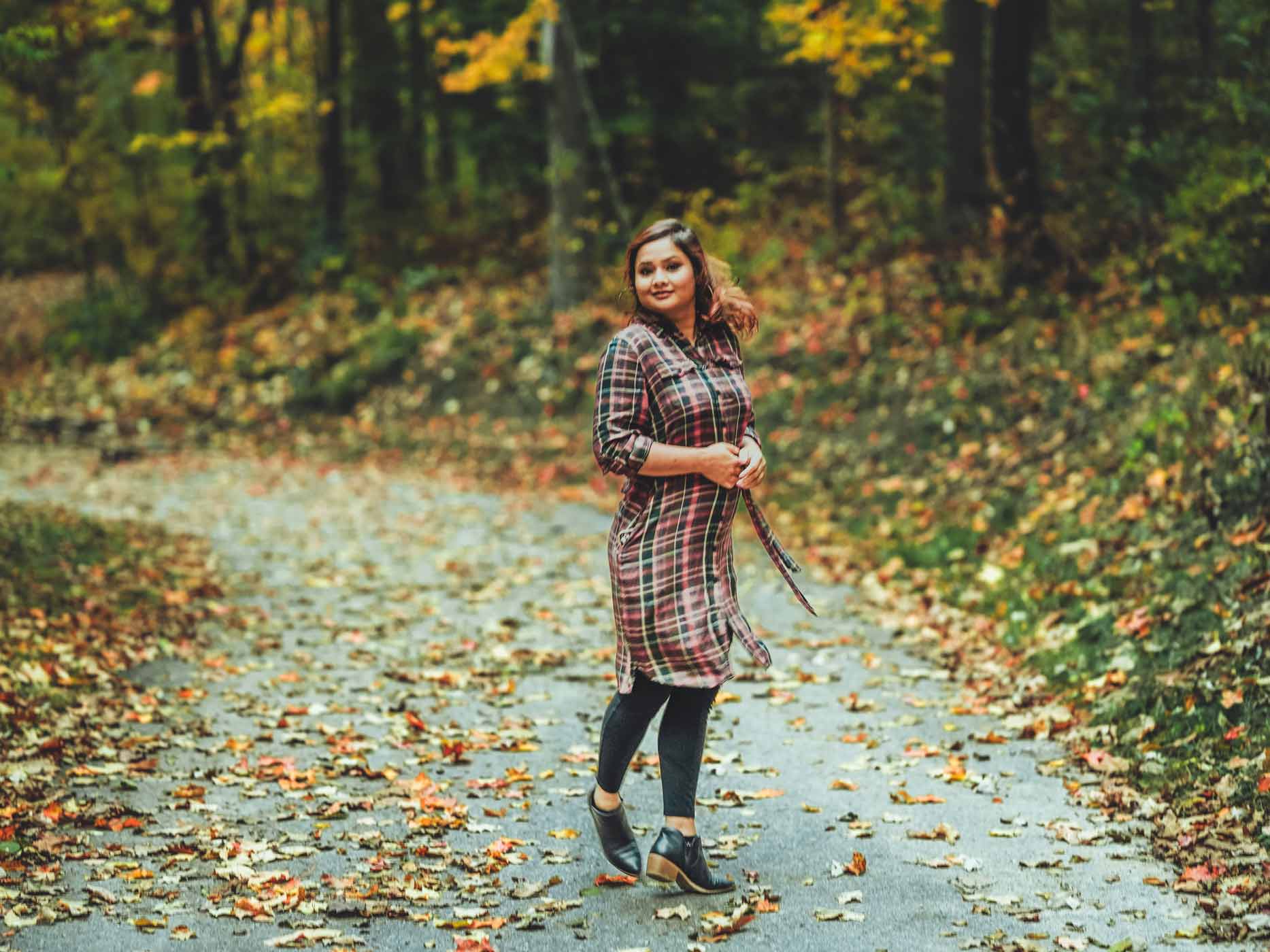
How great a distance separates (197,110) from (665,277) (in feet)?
69.0

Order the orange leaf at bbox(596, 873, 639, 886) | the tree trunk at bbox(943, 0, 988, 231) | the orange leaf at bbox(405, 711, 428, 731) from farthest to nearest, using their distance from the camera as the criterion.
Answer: the tree trunk at bbox(943, 0, 988, 231) < the orange leaf at bbox(405, 711, 428, 731) < the orange leaf at bbox(596, 873, 639, 886)

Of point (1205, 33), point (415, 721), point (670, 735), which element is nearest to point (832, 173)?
point (1205, 33)

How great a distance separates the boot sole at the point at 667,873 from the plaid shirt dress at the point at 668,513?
57 centimetres

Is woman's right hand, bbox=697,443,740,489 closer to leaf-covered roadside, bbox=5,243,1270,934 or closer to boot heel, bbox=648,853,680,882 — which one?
boot heel, bbox=648,853,680,882

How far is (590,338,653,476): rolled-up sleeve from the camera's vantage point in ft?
13.5

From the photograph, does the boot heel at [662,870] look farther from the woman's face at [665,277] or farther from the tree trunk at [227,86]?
the tree trunk at [227,86]

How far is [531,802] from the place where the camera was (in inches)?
213

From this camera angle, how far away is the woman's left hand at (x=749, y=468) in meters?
4.16

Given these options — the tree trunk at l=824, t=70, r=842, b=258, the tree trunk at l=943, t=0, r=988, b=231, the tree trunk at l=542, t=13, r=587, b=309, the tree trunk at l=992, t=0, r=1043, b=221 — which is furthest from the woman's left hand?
the tree trunk at l=542, t=13, r=587, b=309

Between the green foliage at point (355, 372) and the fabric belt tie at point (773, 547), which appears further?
the green foliage at point (355, 372)

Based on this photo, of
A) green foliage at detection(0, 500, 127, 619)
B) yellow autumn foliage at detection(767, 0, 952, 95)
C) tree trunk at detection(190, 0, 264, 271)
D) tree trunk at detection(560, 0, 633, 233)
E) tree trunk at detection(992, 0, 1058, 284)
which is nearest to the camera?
green foliage at detection(0, 500, 127, 619)

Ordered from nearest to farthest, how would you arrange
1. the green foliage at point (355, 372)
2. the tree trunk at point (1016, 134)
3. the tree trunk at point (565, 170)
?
the tree trunk at point (1016, 134)
the tree trunk at point (565, 170)
the green foliage at point (355, 372)

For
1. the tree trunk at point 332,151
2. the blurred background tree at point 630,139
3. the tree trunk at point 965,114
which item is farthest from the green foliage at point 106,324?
the tree trunk at point 965,114

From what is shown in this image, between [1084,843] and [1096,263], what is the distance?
8701 millimetres
